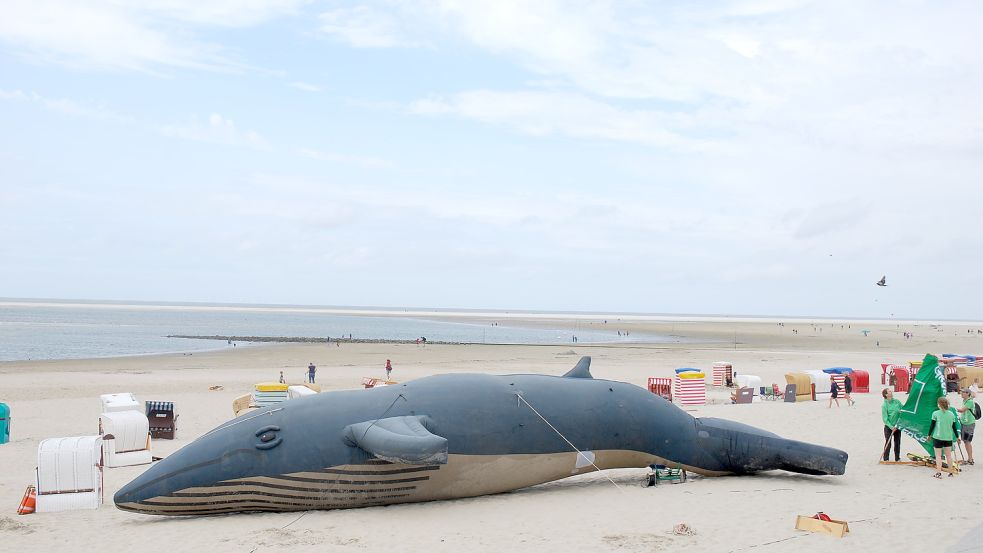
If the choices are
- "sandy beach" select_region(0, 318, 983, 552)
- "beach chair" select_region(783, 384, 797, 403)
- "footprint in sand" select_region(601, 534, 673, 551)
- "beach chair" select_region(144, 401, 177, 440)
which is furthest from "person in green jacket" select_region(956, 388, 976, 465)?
"beach chair" select_region(144, 401, 177, 440)

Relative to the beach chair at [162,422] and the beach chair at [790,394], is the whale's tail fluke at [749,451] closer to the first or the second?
the beach chair at [790,394]

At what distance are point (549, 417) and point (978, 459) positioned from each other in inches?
418

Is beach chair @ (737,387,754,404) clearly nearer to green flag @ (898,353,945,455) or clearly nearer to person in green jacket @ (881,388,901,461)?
person in green jacket @ (881,388,901,461)

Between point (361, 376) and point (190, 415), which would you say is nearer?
point (190, 415)

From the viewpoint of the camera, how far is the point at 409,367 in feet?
178

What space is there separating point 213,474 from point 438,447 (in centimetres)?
384

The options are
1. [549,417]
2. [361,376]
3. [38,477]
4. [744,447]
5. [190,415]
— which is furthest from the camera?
[361,376]

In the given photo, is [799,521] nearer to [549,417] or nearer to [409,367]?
[549,417]

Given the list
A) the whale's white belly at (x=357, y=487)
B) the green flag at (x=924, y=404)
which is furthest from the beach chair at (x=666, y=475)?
the green flag at (x=924, y=404)

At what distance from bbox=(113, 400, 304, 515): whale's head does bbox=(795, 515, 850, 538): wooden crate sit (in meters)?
8.11

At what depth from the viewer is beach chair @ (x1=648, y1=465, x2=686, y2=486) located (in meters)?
15.3

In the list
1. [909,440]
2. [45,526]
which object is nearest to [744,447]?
[909,440]

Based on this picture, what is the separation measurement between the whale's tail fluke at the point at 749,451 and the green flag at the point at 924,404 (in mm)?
2302

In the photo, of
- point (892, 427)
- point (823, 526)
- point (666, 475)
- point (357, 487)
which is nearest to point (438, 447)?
point (357, 487)
